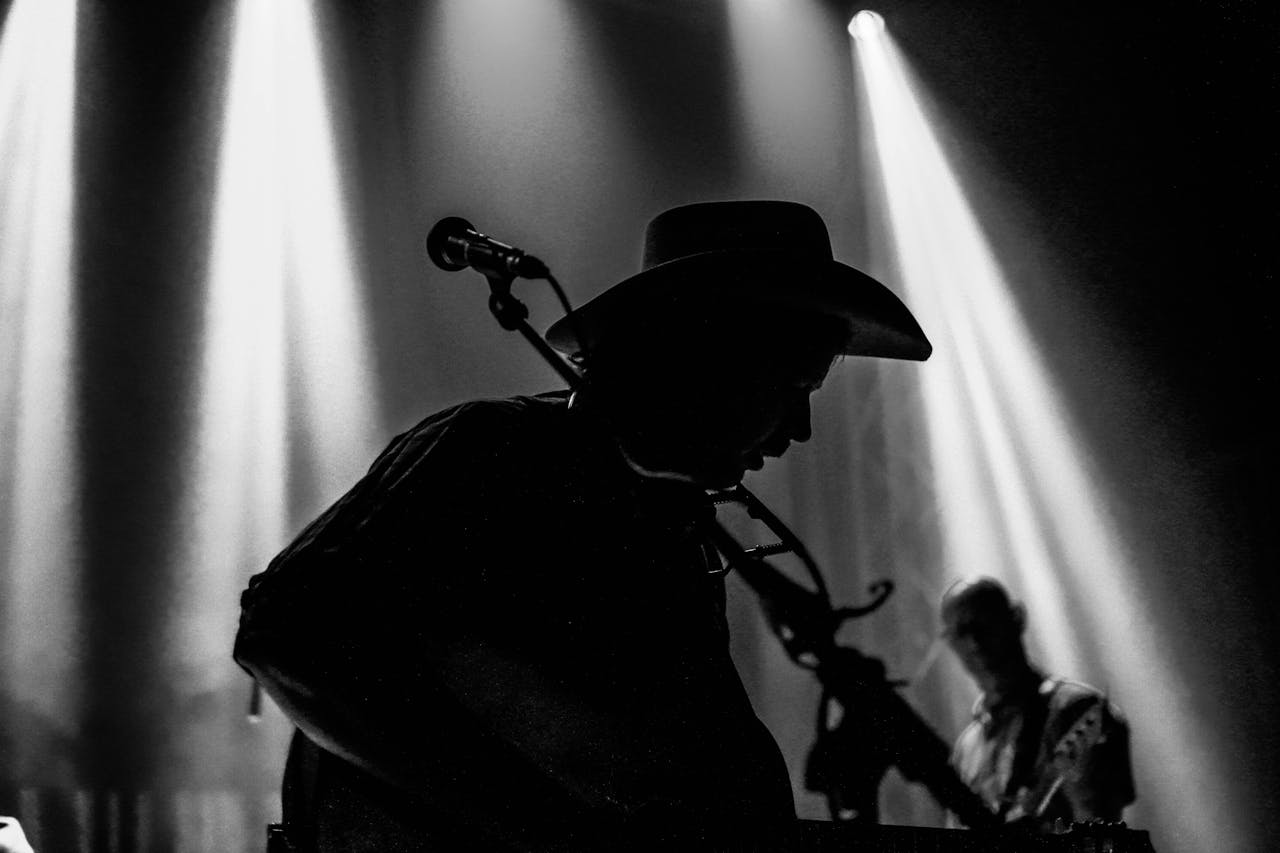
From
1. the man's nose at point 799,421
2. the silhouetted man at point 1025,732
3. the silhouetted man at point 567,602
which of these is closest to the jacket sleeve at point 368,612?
the silhouetted man at point 567,602

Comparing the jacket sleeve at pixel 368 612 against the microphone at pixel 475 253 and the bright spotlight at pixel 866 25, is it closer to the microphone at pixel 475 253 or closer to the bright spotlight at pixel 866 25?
the microphone at pixel 475 253

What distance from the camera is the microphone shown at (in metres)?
1.25

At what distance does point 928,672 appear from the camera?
6.38 meters

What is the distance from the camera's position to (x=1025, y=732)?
4.03 m

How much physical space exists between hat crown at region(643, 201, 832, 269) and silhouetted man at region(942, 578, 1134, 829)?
232cm

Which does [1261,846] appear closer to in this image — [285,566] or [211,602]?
[211,602]

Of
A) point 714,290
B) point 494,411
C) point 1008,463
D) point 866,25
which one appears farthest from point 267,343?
point 494,411

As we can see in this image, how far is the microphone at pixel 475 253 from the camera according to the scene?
125 cm

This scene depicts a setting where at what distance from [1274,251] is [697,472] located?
5.00 m

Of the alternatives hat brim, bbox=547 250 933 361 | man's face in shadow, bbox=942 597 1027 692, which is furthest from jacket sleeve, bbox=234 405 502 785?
man's face in shadow, bbox=942 597 1027 692

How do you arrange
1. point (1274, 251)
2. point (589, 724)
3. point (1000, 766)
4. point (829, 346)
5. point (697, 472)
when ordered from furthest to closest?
1. point (1274, 251)
2. point (1000, 766)
3. point (829, 346)
4. point (697, 472)
5. point (589, 724)

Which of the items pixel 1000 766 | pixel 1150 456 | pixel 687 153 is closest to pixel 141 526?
pixel 687 153

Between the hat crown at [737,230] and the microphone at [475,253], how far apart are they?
1.81 ft

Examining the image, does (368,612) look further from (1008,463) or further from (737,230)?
(1008,463)
